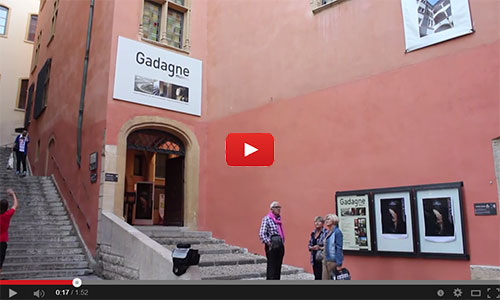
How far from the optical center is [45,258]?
27.9 ft

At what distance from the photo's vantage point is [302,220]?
870cm

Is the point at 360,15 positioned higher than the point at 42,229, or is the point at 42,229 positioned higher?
the point at 360,15

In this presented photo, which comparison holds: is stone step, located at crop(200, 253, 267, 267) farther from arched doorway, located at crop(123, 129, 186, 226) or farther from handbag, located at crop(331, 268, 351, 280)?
handbag, located at crop(331, 268, 351, 280)

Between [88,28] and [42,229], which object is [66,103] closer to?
[88,28]

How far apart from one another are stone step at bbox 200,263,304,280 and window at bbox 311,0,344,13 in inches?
225

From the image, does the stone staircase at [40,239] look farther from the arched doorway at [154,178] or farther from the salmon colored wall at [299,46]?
the salmon colored wall at [299,46]

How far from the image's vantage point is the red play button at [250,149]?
9242 mm

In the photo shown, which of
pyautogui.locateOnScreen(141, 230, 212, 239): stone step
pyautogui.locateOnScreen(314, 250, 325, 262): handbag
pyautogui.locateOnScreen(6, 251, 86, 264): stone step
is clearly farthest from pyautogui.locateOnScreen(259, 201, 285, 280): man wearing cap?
pyautogui.locateOnScreen(6, 251, 86, 264): stone step

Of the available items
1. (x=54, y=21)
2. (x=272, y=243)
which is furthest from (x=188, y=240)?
(x=54, y=21)

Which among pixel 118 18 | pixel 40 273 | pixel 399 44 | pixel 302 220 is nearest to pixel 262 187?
pixel 302 220

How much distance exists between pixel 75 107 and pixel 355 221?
843 centimetres

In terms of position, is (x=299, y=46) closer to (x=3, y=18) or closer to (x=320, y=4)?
(x=320, y=4)

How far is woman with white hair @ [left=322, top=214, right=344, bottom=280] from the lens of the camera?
5.38 metres

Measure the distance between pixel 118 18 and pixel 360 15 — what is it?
5940 mm
